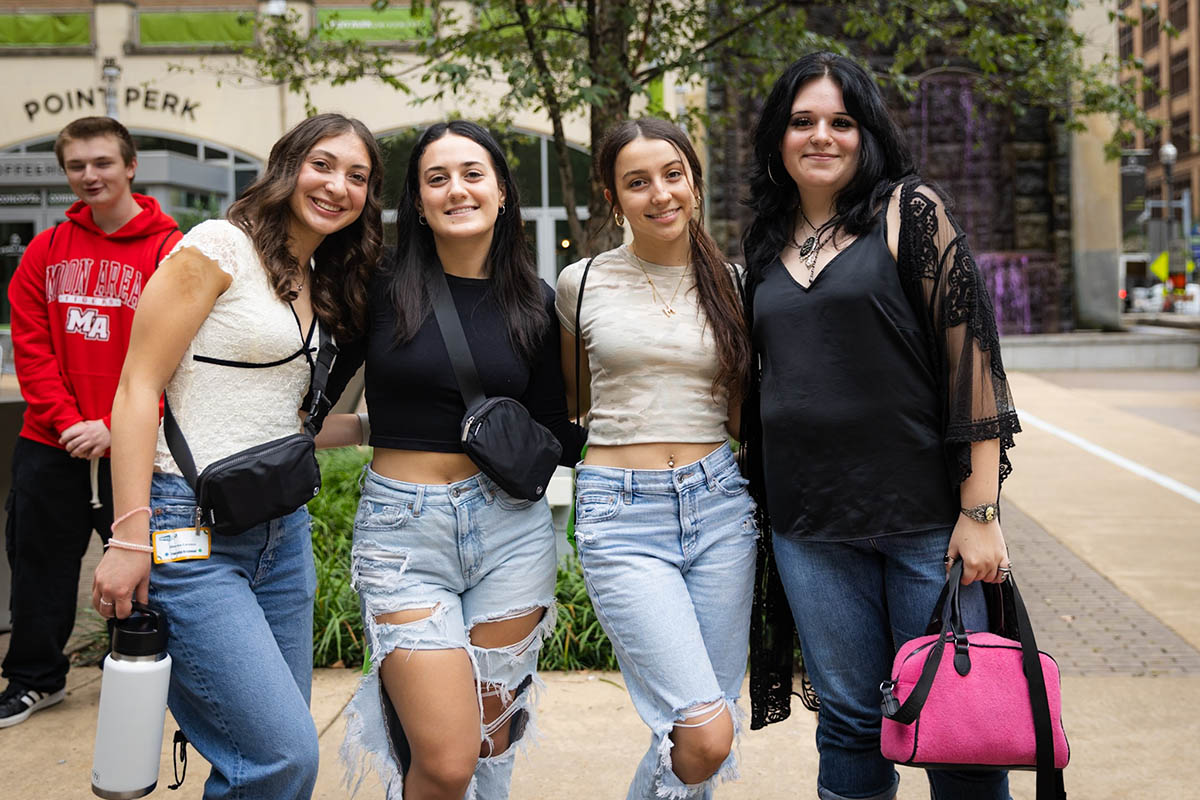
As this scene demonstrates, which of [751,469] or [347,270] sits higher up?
[347,270]

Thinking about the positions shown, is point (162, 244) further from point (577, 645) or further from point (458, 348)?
point (577, 645)

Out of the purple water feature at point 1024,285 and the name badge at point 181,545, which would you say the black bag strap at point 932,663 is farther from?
the purple water feature at point 1024,285

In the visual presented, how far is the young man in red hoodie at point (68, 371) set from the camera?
4012mm

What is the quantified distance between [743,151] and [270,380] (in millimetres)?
16615

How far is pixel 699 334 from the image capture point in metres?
2.90

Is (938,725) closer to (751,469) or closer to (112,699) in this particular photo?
(751,469)

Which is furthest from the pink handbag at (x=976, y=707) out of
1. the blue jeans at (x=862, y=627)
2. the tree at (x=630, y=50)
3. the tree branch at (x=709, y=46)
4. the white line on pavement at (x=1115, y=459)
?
the white line on pavement at (x=1115, y=459)

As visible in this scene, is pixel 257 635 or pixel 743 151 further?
pixel 743 151

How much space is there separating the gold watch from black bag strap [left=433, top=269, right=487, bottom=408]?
1178 mm

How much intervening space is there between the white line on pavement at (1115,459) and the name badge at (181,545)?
7704 mm

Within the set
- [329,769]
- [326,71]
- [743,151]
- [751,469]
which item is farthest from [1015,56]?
[743,151]

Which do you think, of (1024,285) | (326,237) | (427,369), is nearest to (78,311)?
(326,237)

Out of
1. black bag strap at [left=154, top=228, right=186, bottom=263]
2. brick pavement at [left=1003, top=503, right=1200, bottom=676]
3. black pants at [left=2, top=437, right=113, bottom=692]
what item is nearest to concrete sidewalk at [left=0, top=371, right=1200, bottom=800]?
brick pavement at [left=1003, top=503, right=1200, bottom=676]

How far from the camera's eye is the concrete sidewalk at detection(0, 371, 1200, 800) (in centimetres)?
378
